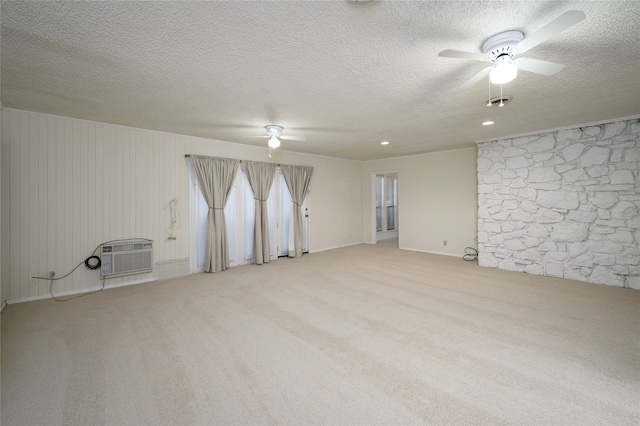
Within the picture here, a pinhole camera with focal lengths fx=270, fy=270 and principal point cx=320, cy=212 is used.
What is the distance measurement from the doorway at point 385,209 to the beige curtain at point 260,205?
3.44 m

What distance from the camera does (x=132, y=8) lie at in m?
1.57

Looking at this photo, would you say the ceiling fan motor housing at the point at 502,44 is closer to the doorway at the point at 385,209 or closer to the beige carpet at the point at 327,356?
the beige carpet at the point at 327,356

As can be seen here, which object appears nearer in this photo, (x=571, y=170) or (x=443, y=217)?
(x=571, y=170)

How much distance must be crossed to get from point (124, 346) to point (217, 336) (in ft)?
2.50

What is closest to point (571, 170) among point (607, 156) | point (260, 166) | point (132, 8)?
point (607, 156)

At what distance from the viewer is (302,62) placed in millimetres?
2164

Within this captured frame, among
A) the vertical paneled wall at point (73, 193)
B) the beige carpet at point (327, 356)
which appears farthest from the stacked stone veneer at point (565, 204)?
the vertical paneled wall at point (73, 193)

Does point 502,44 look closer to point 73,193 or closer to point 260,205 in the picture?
point 260,205

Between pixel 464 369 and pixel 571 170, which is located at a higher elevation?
pixel 571 170

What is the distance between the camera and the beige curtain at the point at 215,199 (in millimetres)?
4672

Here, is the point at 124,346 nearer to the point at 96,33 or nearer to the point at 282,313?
the point at 282,313

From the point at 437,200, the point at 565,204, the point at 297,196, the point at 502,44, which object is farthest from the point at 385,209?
the point at 502,44

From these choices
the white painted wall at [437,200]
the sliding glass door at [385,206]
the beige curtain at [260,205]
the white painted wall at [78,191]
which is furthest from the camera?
the sliding glass door at [385,206]

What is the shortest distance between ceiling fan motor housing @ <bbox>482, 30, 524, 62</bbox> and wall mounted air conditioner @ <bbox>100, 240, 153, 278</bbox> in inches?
186
